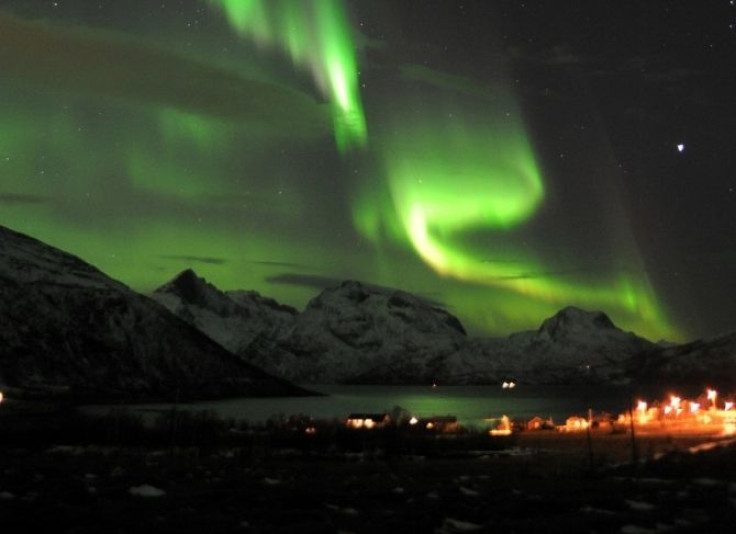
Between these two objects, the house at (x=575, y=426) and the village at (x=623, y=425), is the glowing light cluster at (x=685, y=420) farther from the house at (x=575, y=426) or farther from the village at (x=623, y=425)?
the house at (x=575, y=426)

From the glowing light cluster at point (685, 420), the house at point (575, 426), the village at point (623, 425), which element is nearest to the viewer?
the village at point (623, 425)

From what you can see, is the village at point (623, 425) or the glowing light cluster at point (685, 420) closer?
the village at point (623, 425)

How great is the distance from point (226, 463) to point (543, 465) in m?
16.7

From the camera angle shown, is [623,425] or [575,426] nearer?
[623,425]

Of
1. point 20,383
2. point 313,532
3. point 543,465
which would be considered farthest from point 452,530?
point 20,383

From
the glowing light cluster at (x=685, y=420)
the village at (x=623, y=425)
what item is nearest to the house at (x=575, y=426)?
the village at (x=623, y=425)

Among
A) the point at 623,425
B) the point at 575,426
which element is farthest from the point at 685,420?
the point at 575,426

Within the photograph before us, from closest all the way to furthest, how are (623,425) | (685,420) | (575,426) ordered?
1. (623,425)
2. (575,426)
3. (685,420)

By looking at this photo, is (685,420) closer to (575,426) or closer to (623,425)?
(623,425)

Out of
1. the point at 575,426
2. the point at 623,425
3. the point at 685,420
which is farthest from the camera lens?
the point at 685,420

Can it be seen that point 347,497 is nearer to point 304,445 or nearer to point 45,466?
point 45,466

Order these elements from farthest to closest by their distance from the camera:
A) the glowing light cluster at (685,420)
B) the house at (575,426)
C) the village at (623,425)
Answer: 1. the house at (575,426)
2. the glowing light cluster at (685,420)
3. the village at (623,425)

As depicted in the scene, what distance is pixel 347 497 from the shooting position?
30875 mm

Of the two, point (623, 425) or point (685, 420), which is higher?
point (685, 420)
